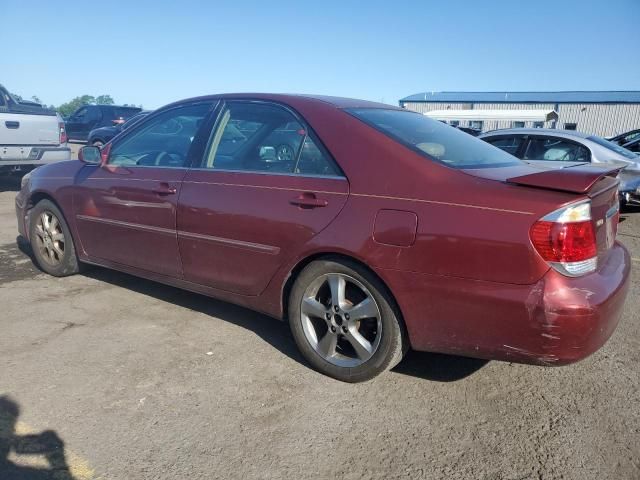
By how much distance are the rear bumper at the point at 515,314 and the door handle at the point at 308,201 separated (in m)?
0.54

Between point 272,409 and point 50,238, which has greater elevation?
point 50,238

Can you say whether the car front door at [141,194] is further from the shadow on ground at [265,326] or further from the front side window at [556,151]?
the front side window at [556,151]

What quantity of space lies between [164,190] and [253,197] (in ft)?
2.70

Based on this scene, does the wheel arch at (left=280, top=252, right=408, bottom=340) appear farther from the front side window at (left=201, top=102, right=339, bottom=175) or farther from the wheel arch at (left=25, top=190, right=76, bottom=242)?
the wheel arch at (left=25, top=190, right=76, bottom=242)

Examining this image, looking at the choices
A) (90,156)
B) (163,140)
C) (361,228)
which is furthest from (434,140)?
(90,156)

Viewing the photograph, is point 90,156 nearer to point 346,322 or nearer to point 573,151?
point 346,322

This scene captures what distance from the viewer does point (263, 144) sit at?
10.9ft

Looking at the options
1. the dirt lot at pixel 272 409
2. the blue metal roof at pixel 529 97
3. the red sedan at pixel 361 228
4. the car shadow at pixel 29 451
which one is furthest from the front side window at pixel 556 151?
the blue metal roof at pixel 529 97

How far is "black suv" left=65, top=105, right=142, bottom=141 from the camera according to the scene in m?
18.9

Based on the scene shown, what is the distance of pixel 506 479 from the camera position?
218cm

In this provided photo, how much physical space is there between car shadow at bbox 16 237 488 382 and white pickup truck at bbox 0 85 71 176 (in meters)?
4.96

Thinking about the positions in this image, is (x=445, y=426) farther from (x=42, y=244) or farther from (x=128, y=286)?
(x=42, y=244)

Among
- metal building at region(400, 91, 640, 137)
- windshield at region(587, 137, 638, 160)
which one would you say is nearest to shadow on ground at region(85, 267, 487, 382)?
windshield at region(587, 137, 638, 160)

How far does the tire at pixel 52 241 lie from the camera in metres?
4.52
